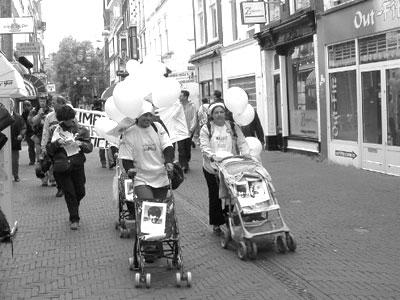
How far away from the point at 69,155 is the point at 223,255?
288cm

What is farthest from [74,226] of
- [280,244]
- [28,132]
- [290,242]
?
[28,132]

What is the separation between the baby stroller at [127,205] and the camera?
7969 mm

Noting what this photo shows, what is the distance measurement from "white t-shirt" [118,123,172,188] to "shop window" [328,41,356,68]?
8579mm

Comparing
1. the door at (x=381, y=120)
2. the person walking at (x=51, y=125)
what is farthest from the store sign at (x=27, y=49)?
the door at (x=381, y=120)

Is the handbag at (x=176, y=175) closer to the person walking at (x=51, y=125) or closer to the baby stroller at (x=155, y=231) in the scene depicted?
the baby stroller at (x=155, y=231)

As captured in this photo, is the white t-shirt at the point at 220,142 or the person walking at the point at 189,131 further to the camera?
the person walking at the point at 189,131

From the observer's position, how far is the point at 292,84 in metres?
18.1

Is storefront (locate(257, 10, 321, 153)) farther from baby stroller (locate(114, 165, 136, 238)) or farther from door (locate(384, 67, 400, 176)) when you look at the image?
baby stroller (locate(114, 165, 136, 238))

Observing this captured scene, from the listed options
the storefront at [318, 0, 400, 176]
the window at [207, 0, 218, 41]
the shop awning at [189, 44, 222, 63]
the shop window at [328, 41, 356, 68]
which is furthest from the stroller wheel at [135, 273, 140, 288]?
the window at [207, 0, 218, 41]

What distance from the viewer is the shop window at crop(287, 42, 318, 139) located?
16375 millimetres

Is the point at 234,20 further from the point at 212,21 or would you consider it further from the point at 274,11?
the point at 274,11

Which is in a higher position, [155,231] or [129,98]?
[129,98]

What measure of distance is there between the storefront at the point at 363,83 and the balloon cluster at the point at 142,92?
276 inches

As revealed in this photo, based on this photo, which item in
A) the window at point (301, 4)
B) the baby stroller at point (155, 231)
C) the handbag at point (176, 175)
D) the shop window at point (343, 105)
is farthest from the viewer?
the window at point (301, 4)
